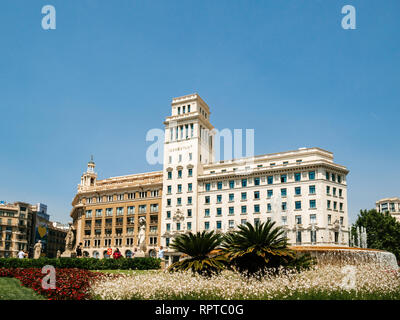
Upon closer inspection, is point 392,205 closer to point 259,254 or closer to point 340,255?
point 340,255

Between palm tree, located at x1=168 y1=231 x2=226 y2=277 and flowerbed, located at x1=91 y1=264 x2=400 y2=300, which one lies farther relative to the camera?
palm tree, located at x1=168 y1=231 x2=226 y2=277

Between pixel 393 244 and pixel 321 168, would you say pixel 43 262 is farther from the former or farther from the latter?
pixel 393 244

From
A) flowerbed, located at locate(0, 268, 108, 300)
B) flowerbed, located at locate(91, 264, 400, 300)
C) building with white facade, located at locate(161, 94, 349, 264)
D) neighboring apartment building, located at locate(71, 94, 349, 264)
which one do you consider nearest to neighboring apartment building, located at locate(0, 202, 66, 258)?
neighboring apartment building, located at locate(71, 94, 349, 264)

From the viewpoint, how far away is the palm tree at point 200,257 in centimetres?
1903

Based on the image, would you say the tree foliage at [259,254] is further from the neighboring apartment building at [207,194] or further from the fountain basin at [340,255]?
the neighboring apartment building at [207,194]

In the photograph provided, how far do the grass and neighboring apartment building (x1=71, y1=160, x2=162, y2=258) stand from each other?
A: 196 feet

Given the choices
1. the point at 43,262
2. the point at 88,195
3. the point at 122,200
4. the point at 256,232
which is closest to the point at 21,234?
the point at 88,195

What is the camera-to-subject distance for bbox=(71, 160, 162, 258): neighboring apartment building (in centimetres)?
8125

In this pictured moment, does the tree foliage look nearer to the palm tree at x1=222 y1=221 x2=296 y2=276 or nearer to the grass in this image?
the palm tree at x1=222 y1=221 x2=296 y2=276

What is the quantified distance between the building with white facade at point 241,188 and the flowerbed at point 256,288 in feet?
161

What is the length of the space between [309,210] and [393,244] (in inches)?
591

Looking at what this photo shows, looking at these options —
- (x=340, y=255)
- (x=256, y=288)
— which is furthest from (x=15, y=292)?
(x=340, y=255)

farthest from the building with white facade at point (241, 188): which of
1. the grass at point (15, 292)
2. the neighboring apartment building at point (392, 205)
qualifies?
the neighboring apartment building at point (392, 205)

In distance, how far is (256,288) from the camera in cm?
1520
